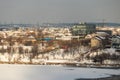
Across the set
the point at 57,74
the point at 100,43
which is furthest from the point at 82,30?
the point at 57,74

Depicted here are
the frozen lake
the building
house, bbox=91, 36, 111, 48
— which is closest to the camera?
the frozen lake

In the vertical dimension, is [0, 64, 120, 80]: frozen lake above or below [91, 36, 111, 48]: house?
below

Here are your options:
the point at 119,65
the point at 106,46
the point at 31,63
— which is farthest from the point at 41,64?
the point at 106,46

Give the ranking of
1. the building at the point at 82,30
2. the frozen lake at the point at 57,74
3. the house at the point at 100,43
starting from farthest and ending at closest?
the building at the point at 82,30 → the house at the point at 100,43 → the frozen lake at the point at 57,74

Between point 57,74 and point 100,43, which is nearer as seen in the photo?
point 57,74

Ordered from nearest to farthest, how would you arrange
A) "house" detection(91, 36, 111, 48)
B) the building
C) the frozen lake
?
the frozen lake
"house" detection(91, 36, 111, 48)
the building

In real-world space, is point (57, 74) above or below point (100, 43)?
below

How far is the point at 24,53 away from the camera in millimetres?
14281

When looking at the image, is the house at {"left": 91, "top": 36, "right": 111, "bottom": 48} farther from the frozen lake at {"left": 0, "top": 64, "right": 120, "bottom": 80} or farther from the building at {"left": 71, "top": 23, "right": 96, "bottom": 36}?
the building at {"left": 71, "top": 23, "right": 96, "bottom": 36}

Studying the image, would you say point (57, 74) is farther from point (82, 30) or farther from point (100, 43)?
point (82, 30)

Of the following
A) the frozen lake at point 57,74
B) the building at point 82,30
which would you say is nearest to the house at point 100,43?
the frozen lake at point 57,74

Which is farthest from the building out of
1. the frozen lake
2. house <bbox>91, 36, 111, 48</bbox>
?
the frozen lake

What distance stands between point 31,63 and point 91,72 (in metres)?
2.78

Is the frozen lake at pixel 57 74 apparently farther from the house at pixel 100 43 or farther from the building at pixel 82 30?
the building at pixel 82 30
